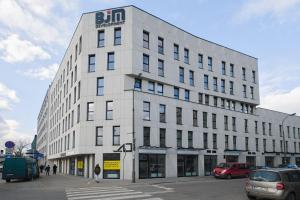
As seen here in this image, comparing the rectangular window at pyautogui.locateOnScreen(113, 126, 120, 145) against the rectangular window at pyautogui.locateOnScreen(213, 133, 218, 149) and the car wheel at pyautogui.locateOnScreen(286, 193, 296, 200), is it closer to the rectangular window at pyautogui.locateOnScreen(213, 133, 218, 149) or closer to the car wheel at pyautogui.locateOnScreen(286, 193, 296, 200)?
the rectangular window at pyautogui.locateOnScreen(213, 133, 218, 149)

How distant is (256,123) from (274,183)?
1603 inches

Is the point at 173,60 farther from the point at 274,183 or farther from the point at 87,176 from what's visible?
the point at 274,183

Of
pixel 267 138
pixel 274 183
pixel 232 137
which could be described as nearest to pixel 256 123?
pixel 267 138

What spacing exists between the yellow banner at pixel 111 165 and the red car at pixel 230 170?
1003cm

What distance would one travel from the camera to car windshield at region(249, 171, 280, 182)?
15719mm

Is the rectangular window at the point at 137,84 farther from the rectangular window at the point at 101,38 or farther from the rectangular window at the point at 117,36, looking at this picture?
→ the rectangular window at the point at 101,38

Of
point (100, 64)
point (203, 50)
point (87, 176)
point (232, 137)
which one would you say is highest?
point (203, 50)

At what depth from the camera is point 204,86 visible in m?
46.0

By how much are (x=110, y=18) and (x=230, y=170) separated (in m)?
20.1

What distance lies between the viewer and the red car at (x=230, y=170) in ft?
119

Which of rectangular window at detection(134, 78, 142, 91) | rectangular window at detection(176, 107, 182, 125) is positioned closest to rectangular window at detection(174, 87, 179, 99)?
rectangular window at detection(176, 107, 182, 125)

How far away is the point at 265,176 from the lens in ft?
53.0

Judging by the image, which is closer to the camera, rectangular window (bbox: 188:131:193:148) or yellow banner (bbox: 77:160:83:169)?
yellow banner (bbox: 77:160:83:169)

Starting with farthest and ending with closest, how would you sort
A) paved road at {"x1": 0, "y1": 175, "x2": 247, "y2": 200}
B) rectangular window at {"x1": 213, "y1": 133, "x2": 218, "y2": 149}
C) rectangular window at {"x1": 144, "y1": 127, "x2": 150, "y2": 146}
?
rectangular window at {"x1": 213, "y1": 133, "x2": 218, "y2": 149}
rectangular window at {"x1": 144, "y1": 127, "x2": 150, "y2": 146}
paved road at {"x1": 0, "y1": 175, "x2": 247, "y2": 200}
